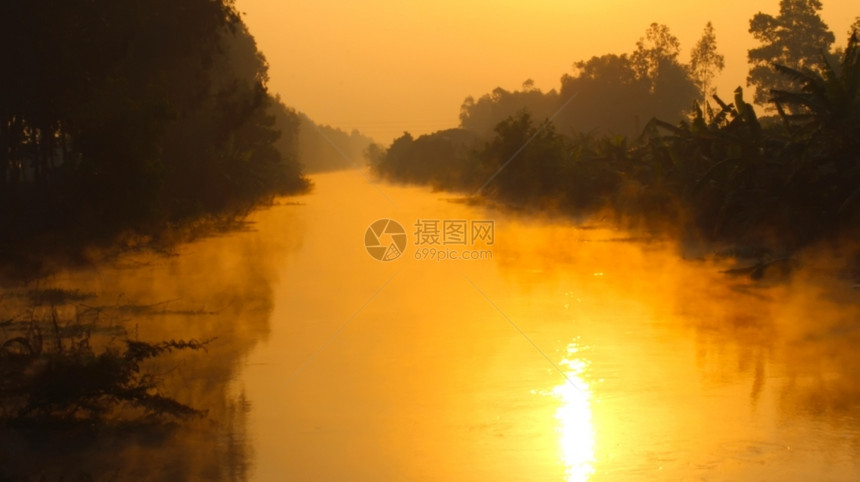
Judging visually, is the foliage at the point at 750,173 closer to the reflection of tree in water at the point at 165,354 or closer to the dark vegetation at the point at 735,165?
the dark vegetation at the point at 735,165

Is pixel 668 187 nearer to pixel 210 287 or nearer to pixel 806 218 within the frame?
pixel 806 218

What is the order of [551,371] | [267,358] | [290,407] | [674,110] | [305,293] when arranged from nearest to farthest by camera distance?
[290,407], [551,371], [267,358], [305,293], [674,110]

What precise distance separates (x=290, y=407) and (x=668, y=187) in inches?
706

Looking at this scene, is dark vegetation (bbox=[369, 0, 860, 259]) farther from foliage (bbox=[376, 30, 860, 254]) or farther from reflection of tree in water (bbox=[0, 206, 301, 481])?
reflection of tree in water (bbox=[0, 206, 301, 481])

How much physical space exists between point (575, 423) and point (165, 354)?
4713 mm

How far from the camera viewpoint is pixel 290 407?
7930 mm

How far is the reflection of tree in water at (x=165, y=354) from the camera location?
20.7 ft

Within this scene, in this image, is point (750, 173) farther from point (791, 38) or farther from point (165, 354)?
point (791, 38)

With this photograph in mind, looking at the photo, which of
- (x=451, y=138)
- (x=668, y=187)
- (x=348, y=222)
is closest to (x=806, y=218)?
(x=668, y=187)

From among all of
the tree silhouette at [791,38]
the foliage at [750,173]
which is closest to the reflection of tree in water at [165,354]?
the foliage at [750,173]

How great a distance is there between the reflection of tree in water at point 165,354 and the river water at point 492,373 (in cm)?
4

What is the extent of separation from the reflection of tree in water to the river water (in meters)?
0.04

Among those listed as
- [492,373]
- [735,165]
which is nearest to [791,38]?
[735,165]

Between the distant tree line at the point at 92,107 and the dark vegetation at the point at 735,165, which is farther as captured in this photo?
the distant tree line at the point at 92,107
